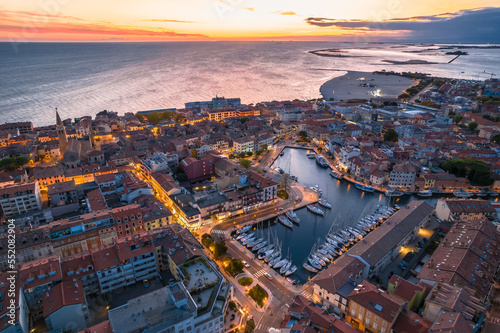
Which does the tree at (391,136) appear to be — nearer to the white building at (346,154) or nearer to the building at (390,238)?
the white building at (346,154)

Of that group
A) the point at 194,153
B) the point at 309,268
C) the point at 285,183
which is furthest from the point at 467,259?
the point at 194,153

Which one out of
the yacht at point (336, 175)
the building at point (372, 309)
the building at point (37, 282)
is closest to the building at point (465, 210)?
the yacht at point (336, 175)

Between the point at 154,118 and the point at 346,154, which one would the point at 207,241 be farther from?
the point at 154,118

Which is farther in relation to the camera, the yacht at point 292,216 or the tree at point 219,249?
the yacht at point 292,216

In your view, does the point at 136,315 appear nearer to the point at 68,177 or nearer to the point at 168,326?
the point at 168,326

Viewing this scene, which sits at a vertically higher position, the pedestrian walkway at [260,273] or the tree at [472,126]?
the tree at [472,126]

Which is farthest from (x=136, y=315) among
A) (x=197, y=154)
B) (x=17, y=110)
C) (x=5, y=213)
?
(x=17, y=110)
